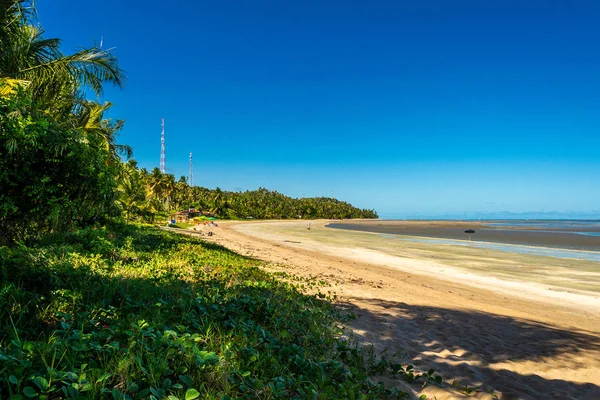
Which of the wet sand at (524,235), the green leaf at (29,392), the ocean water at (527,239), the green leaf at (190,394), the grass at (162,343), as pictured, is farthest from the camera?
the wet sand at (524,235)

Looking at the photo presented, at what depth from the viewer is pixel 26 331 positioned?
4168 mm

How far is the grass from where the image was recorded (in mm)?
3213

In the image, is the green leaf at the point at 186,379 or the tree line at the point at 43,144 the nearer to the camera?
the green leaf at the point at 186,379

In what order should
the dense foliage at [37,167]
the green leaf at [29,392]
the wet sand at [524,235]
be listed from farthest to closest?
the wet sand at [524,235] < the dense foliage at [37,167] < the green leaf at [29,392]

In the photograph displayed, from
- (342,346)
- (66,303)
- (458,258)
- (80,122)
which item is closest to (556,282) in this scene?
(458,258)

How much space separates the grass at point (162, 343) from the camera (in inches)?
126

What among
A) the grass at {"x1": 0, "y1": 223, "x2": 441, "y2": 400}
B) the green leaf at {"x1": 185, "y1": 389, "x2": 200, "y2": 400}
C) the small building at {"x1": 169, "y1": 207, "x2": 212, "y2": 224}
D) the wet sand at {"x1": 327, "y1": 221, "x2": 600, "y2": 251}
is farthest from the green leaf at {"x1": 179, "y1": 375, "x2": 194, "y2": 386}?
the small building at {"x1": 169, "y1": 207, "x2": 212, "y2": 224}

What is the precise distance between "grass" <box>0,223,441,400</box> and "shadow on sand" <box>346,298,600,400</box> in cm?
86

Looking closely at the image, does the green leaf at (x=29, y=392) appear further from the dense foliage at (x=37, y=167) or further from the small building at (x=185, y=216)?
the small building at (x=185, y=216)

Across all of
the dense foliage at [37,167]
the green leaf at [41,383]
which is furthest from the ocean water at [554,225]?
the green leaf at [41,383]

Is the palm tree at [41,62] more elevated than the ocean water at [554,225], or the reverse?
the palm tree at [41,62]

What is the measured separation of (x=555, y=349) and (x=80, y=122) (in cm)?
2055

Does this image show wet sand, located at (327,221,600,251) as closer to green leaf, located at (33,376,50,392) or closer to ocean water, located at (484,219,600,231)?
ocean water, located at (484,219,600,231)

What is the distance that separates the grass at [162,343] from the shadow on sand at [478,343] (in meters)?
0.86
